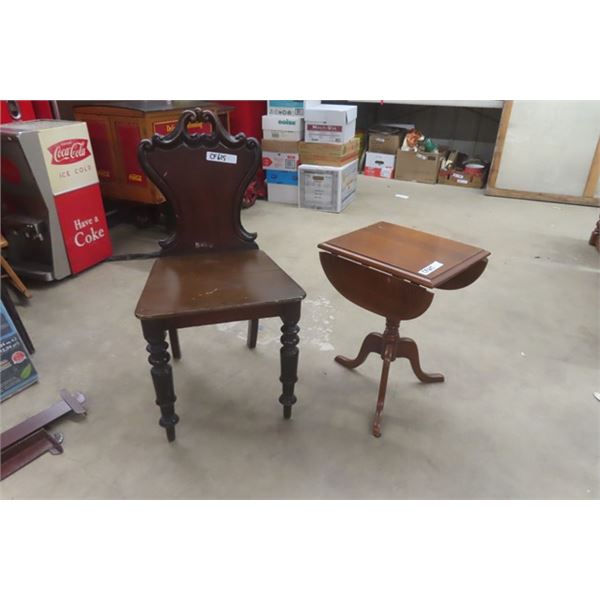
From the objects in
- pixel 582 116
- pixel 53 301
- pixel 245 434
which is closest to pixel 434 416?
pixel 245 434

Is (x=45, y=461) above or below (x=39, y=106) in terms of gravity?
below

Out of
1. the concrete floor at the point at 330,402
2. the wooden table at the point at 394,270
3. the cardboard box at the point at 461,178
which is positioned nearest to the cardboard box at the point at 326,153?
the concrete floor at the point at 330,402

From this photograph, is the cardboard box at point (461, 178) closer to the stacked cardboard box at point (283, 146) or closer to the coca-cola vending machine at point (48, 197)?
the stacked cardboard box at point (283, 146)

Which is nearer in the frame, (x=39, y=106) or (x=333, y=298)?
(x=333, y=298)

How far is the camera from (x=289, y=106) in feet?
12.8

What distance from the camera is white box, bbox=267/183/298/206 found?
4199mm

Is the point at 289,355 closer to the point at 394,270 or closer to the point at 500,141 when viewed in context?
the point at 394,270

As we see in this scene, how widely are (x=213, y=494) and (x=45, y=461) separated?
64cm

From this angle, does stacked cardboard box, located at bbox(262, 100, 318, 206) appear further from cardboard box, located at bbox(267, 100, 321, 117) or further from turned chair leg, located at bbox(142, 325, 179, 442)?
turned chair leg, located at bbox(142, 325, 179, 442)

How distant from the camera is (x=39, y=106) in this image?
3010mm

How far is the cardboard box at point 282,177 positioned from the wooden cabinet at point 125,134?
0.97 m

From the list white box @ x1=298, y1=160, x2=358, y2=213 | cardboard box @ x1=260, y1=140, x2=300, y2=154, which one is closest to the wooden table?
white box @ x1=298, y1=160, x2=358, y2=213

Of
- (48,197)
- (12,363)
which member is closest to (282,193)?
(48,197)

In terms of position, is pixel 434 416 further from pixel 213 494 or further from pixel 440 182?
pixel 440 182
